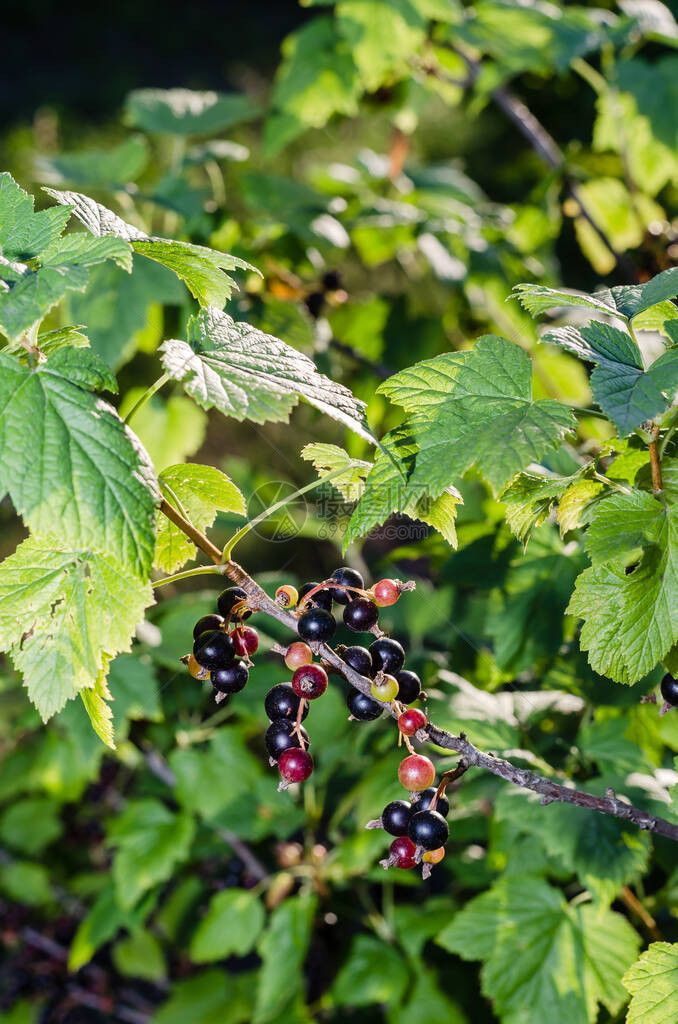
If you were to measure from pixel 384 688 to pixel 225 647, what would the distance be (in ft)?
0.46

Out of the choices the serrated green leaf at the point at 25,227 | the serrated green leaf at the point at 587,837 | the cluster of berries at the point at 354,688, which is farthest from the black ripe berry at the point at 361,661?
the serrated green leaf at the point at 25,227

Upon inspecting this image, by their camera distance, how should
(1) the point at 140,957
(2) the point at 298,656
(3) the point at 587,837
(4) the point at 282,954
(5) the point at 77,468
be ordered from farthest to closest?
(1) the point at 140,957 < (4) the point at 282,954 < (3) the point at 587,837 < (2) the point at 298,656 < (5) the point at 77,468

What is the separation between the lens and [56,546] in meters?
0.64

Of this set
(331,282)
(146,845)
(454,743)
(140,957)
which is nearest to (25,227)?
(454,743)

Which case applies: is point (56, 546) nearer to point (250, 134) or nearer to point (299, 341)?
point (299, 341)

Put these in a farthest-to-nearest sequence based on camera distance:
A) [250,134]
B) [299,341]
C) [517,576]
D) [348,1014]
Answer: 1. [250,134]
2. [348,1014]
3. [299,341]
4. [517,576]

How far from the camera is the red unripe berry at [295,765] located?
2.14ft

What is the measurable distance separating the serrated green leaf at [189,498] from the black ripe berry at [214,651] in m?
0.09

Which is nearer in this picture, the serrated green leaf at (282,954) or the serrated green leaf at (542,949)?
the serrated green leaf at (542,949)

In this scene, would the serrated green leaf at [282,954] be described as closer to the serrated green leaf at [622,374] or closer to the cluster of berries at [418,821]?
the cluster of berries at [418,821]

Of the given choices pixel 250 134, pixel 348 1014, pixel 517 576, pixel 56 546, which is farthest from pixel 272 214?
pixel 250 134

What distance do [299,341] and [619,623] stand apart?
783mm

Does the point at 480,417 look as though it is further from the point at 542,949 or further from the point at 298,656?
the point at 542,949

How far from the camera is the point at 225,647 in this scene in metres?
0.66
